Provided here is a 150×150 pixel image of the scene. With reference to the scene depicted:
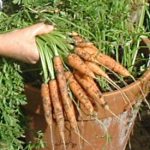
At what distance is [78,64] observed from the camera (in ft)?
4.91

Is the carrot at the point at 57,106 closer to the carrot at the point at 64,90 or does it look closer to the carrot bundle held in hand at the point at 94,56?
the carrot at the point at 64,90

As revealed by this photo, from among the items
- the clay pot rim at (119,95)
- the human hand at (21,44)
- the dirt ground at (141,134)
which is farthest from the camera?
the dirt ground at (141,134)

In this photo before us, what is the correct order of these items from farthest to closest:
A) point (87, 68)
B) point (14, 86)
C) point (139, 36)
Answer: point (139, 36) → point (14, 86) → point (87, 68)

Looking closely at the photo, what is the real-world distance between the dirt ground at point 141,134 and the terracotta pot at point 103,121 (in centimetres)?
46

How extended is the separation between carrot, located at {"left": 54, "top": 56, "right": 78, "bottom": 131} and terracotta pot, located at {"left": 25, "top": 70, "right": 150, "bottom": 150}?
7cm

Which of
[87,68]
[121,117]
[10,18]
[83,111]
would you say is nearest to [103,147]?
[121,117]

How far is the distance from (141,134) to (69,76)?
→ 90 cm

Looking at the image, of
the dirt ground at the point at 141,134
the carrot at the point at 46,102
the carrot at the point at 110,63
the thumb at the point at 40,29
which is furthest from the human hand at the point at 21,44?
the dirt ground at the point at 141,134

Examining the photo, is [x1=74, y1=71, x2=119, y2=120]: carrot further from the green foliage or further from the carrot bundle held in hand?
the green foliage

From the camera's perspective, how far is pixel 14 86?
1616mm

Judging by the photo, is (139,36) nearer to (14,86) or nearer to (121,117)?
(121,117)

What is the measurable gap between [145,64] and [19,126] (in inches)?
21.5

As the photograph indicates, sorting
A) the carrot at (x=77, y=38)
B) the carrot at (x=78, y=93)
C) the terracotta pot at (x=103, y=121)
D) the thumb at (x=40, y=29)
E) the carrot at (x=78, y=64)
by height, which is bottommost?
the terracotta pot at (x=103, y=121)

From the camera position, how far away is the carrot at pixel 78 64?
59.0 inches
